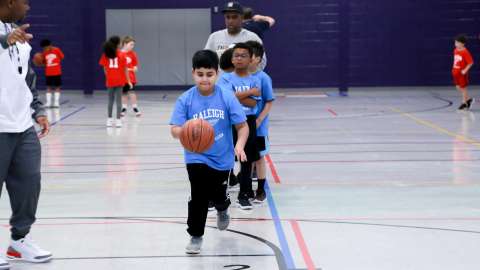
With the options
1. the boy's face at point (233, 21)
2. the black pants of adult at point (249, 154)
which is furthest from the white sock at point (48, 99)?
the black pants of adult at point (249, 154)

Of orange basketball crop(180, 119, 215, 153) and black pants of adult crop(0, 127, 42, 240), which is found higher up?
orange basketball crop(180, 119, 215, 153)

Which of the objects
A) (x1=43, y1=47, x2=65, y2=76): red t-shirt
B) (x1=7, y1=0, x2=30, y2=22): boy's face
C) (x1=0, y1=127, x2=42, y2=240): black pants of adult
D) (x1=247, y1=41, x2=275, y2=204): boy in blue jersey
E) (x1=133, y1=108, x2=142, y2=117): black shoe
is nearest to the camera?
(x1=7, y1=0, x2=30, y2=22): boy's face

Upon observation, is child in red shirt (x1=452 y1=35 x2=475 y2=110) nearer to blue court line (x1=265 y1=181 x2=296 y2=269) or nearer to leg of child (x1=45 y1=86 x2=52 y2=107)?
leg of child (x1=45 y1=86 x2=52 y2=107)

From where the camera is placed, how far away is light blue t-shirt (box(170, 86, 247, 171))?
20.0 ft

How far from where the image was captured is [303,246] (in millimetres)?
6223

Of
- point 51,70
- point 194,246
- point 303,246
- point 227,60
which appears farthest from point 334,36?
point 194,246

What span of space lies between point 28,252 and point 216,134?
5.37ft

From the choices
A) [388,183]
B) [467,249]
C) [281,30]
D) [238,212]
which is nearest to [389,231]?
[467,249]

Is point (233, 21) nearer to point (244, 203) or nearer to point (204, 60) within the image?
point (244, 203)

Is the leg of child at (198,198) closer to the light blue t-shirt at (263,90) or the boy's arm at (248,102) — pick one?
the boy's arm at (248,102)

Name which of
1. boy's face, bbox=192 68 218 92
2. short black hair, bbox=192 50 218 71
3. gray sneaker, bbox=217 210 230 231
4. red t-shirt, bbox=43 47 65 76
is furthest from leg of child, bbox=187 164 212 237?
red t-shirt, bbox=43 47 65 76

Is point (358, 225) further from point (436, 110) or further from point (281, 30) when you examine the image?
point (281, 30)

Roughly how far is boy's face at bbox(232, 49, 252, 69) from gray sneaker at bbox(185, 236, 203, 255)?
213 cm

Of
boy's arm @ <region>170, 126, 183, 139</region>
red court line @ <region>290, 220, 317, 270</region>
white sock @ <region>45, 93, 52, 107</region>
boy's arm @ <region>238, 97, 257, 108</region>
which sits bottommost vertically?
white sock @ <region>45, 93, 52, 107</region>
